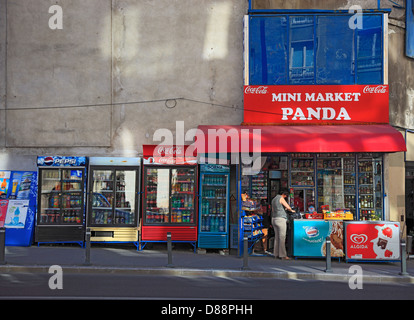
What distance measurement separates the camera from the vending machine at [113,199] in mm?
14289

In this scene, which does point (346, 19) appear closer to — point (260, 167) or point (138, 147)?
point (260, 167)

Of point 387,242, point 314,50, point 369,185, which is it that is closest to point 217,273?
point 387,242

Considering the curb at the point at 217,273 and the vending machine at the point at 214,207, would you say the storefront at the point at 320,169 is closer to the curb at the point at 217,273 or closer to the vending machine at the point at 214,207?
the vending machine at the point at 214,207

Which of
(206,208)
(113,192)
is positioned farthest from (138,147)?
(206,208)

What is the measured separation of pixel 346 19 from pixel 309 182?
5.43 metres

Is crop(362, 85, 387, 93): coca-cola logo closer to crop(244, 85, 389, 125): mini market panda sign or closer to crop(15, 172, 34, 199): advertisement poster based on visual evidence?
crop(244, 85, 389, 125): mini market panda sign

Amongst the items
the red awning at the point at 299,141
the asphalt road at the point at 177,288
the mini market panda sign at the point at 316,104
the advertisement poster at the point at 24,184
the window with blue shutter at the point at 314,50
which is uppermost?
the window with blue shutter at the point at 314,50

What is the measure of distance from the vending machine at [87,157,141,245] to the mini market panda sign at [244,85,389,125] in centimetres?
411

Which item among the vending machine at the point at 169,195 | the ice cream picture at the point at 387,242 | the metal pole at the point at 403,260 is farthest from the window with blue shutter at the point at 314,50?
the metal pole at the point at 403,260

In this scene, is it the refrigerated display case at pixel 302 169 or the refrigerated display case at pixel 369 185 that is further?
the refrigerated display case at pixel 302 169

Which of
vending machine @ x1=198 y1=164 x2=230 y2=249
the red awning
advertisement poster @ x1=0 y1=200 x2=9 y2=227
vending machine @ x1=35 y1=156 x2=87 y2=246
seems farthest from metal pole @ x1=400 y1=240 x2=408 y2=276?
advertisement poster @ x1=0 y1=200 x2=9 y2=227

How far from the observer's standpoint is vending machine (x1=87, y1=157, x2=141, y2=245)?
14289 millimetres

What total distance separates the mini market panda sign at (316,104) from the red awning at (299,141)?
120 centimetres

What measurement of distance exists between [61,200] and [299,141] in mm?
7426
